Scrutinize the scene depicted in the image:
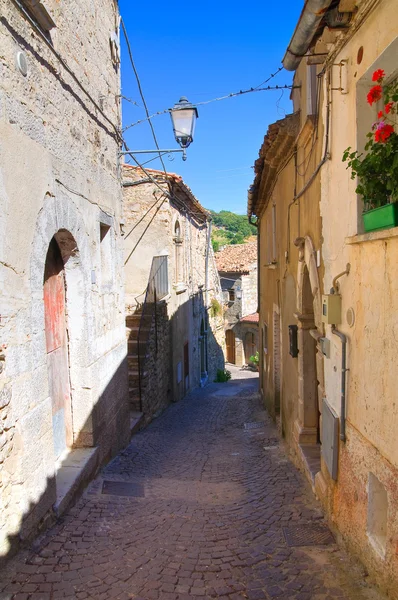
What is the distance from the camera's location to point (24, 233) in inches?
142

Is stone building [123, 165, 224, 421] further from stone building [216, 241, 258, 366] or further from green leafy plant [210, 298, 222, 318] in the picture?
stone building [216, 241, 258, 366]

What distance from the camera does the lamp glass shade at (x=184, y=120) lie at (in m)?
7.33

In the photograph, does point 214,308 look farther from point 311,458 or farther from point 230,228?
point 230,228

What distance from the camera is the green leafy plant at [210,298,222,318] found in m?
22.2

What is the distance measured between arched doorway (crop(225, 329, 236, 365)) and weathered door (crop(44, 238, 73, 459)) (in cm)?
2676

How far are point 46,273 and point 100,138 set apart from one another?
223 cm

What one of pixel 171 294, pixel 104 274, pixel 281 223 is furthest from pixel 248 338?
pixel 104 274

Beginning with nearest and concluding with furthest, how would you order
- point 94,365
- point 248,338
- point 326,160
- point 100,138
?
point 326,160 → point 94,365 → point 100,138 → point 248,338

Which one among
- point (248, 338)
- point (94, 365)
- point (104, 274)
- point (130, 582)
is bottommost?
point (248, 338)

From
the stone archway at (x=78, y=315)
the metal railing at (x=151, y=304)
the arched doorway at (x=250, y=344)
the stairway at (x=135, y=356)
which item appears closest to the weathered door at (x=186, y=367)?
the metal railing at (x=151, y=304)

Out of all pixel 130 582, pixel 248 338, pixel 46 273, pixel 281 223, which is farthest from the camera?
pixel 248 338

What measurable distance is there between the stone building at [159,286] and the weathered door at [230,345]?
14957 mm

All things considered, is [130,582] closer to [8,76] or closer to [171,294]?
[8,76]

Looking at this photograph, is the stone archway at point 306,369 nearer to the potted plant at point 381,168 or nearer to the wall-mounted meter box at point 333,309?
the wall-mounted meter box at point 333,309
